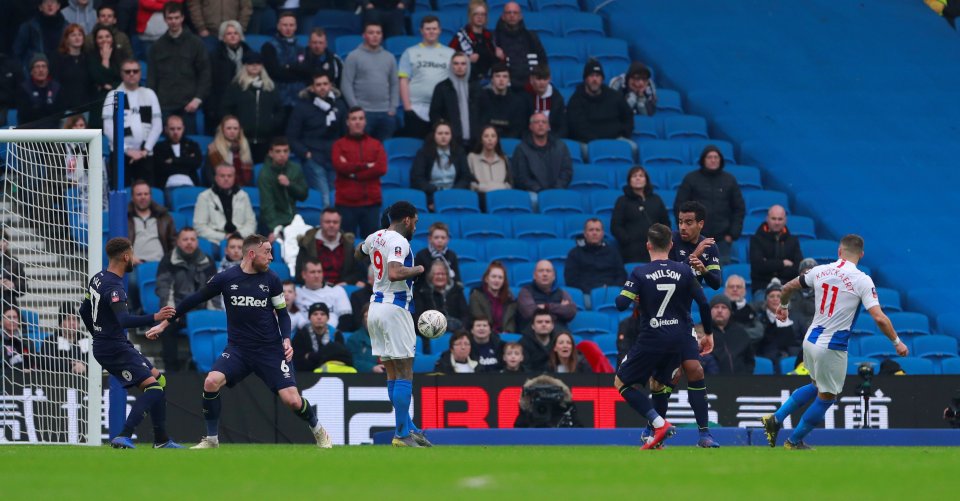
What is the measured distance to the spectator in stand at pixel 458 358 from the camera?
17766mm

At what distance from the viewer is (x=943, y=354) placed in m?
20.1

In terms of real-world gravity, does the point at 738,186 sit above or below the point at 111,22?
below

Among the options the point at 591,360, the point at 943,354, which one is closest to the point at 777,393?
the point at 591,360

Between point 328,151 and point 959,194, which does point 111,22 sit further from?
point 959,194

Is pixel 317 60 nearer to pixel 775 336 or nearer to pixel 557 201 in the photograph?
pixel 557 201

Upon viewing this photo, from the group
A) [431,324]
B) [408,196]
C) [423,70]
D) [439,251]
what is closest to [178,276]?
[439,251]

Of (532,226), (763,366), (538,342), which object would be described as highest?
(532,226)

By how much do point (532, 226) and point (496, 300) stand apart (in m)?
2.41

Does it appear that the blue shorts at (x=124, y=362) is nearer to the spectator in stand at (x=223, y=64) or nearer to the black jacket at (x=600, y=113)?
the spectator in stand at (x=223, y=64)

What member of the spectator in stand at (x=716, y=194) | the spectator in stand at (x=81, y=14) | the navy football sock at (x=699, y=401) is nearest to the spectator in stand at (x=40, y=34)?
the spectator in stand at (x=81, y=14)

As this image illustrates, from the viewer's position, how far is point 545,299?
62.3ft

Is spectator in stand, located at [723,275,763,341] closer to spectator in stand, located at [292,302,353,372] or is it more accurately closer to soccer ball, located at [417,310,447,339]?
spectator in stand, located at [292,302,353,372]

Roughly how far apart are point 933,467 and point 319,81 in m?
11.9

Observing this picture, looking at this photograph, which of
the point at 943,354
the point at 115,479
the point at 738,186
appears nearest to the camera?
the point at 115,479
